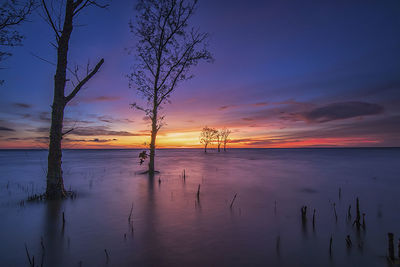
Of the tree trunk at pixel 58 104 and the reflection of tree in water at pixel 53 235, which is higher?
the tree trunk at pixel 58 104

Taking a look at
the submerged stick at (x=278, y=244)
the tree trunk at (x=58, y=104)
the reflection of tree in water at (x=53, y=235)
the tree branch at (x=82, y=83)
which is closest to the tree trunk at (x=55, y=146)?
the tree trunk at (x=58, y=104)

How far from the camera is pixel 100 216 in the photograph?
699cm

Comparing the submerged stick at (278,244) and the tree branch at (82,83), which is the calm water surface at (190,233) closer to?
the submerged stick at (278,244)

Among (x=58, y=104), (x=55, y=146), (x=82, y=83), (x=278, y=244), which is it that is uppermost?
(x=82, y=83)

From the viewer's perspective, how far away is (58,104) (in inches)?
314

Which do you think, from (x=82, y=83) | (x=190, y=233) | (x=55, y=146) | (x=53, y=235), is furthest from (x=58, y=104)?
(x=190, y=233)

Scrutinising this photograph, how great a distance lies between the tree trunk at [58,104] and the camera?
7960 mm

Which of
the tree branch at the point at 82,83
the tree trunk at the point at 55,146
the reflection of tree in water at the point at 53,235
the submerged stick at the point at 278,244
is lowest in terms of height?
the submerged stick at the point at 278,244

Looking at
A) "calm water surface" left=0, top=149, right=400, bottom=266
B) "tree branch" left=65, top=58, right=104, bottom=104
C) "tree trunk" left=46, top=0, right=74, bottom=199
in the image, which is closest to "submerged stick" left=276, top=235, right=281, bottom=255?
"calm water surface" left=0, top=149, right=400, bottom=266

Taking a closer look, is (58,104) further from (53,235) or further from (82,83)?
(53,235)

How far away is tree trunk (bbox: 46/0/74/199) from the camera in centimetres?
796

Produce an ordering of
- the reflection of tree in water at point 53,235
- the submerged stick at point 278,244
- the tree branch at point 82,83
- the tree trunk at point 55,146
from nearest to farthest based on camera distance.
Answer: the reflection of tree in water at point 53,235 → the submerged stick at point 278,244 → the tree trunk at point 55,146 → the tree branch at point 82,83

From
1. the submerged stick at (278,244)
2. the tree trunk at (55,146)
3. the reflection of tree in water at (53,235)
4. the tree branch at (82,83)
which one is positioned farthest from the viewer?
the tree branch at (82,83)

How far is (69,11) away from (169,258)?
10.2 metres
